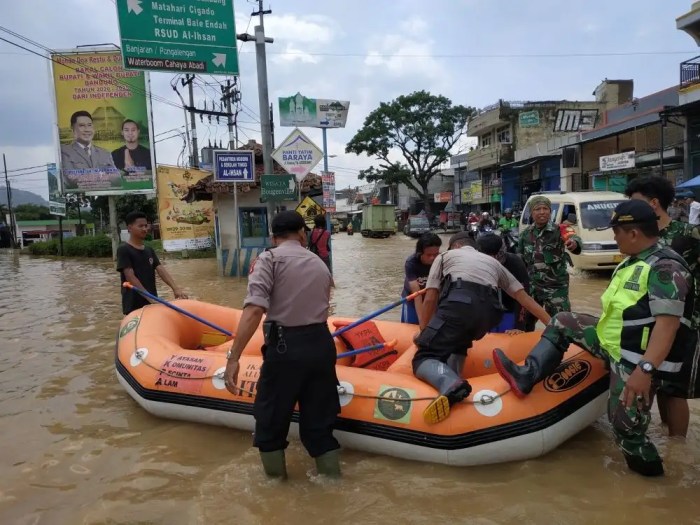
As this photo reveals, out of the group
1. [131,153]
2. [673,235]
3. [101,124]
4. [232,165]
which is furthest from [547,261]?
[101,124]

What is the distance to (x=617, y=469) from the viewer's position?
3174 millimetres

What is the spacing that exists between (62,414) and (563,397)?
12.6ft

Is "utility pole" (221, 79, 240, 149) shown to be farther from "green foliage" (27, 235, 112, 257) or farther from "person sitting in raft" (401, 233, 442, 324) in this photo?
"person sitting in raft" (401, 233, 442, 324)

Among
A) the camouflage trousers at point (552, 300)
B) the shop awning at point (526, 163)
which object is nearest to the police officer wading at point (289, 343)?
the camouflage trousers at point (552, 300)

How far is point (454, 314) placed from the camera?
333cm

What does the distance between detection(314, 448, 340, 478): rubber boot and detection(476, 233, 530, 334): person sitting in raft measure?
1.86 m

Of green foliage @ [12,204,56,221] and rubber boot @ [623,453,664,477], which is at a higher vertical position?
green foliage @ [12,204,56,221]

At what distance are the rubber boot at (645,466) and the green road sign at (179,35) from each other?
28.1 ft

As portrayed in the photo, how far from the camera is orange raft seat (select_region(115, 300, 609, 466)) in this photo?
3186 millimetres

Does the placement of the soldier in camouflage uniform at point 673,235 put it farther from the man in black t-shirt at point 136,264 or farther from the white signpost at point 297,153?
the white signpost at point 297,153

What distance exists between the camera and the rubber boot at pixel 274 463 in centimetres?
311

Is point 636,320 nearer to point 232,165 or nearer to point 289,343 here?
point 289,343

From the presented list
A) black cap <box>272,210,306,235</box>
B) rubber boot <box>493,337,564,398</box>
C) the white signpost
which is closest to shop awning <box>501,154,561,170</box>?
the white signpost

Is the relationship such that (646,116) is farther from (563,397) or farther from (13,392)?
(13,392)
